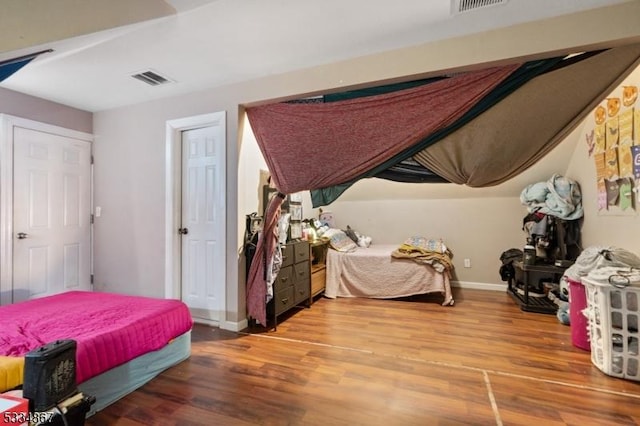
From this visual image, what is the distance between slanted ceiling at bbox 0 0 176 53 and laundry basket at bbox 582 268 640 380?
11.3 feet

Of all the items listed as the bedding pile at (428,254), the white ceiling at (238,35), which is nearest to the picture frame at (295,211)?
the bedding pile at (428,254)

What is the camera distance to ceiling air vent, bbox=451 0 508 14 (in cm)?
186

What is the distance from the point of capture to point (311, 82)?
2715mm

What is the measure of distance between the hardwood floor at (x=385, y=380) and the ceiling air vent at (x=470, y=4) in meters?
2.41

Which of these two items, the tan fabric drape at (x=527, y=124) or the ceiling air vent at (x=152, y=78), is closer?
the tan fabric drape at (x=527, y=124)

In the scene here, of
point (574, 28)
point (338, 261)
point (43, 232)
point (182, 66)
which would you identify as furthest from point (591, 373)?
point (43, 232)

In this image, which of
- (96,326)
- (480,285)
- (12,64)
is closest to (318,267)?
(480,285)

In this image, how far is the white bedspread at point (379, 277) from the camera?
3.98 metres

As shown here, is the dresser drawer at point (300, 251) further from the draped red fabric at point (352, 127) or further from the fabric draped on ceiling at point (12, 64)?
the fabric draped on ceiling at point (12, 64)

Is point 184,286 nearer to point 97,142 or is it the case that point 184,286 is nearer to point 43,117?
point 97,142

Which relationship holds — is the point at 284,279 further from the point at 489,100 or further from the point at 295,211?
the point at 489,100

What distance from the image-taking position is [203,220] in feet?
10.7

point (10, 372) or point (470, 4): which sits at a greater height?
point (470, 4)

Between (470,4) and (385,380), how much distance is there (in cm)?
247
